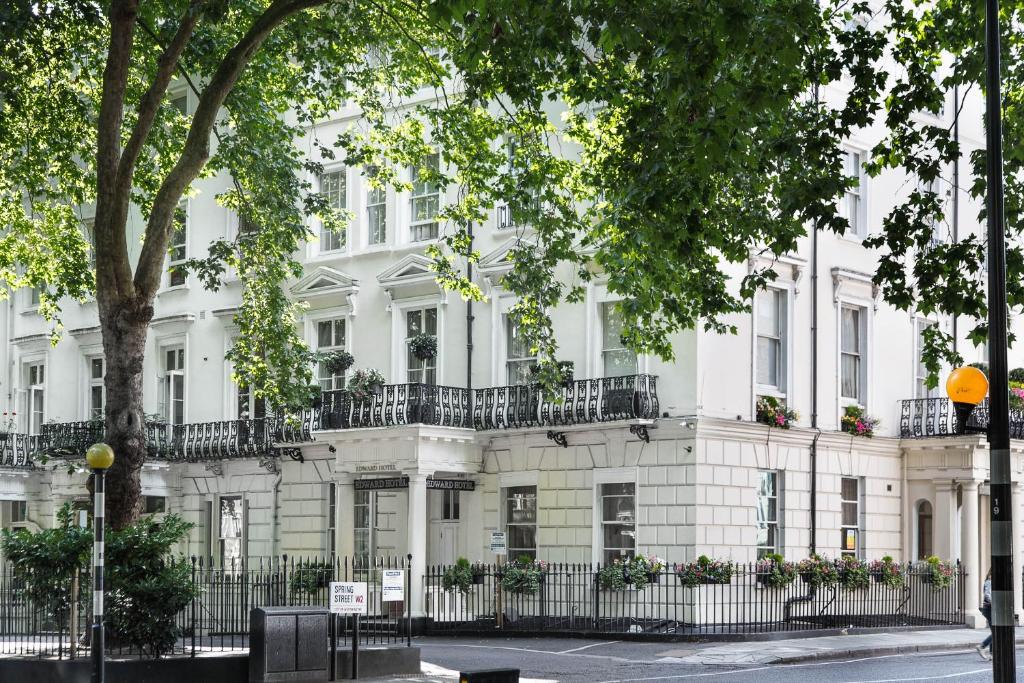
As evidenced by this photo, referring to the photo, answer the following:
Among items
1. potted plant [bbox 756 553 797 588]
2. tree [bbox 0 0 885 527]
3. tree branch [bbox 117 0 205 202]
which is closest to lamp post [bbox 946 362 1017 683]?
tree [bbox 0 0 885 527]

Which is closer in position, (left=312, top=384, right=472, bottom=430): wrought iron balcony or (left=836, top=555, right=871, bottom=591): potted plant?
(left=836, top=555, right=871, bottom=591): potted plant

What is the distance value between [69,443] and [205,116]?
1993 cm

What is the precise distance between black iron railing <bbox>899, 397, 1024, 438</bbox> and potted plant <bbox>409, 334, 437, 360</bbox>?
424 inches

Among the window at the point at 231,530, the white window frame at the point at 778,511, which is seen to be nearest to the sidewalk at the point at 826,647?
the white window frame at the point at 778,511

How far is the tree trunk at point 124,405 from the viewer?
20.5 meters

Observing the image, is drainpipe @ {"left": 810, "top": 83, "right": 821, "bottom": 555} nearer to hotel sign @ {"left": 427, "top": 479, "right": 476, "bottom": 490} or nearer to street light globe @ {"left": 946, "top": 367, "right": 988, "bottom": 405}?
hotel sign @ {"left": 427, "top": 479, "right": 476, "bottom": 490}

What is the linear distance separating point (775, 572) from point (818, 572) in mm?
1179

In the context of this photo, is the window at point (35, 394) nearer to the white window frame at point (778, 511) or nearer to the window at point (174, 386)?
the window at point (174, 386)

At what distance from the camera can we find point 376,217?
3475 cm

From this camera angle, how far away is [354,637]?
64.8ft

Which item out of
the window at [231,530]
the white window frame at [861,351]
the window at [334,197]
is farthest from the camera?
the window at [231,530]

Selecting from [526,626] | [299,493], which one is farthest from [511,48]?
[299,493]

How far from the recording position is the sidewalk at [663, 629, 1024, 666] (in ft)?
75.4

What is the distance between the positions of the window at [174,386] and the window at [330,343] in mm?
5057
